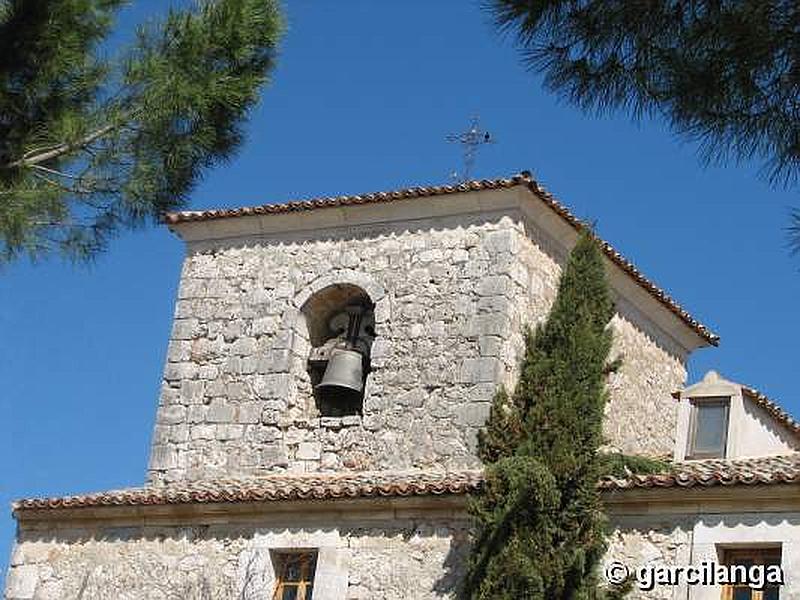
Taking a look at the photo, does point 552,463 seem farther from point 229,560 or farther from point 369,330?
point 369,330

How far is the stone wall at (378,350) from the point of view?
15.7 metres

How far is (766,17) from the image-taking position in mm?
7480

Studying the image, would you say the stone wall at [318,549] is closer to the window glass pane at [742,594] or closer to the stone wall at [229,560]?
the stone wall at [229,560]

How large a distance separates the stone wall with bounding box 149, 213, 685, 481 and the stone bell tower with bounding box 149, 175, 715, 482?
0.01m

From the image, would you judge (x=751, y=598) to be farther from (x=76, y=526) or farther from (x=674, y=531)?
(x=76, y=526)

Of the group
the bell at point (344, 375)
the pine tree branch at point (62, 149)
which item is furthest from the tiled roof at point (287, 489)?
the pine tree branch at point (62, 149)

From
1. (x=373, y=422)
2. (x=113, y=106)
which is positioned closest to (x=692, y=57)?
(x=113, y=106)

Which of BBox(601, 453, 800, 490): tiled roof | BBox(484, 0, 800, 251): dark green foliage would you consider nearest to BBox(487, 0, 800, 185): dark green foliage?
BBox(484, 0, 800, 251): dark green foliage

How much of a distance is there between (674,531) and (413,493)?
2.17 metres

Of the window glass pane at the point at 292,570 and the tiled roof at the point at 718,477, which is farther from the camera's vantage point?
the window glass pane at the point at 292,570

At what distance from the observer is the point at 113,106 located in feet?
35.0

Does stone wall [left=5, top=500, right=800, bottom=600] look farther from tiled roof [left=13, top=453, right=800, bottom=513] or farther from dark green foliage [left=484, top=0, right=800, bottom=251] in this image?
dark green foliage [left=484, top=0, right=800, bottom=251]

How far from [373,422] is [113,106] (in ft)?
19.6

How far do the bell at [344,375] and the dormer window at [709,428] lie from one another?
3556 millimetres
